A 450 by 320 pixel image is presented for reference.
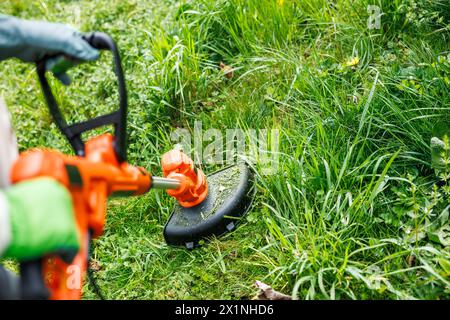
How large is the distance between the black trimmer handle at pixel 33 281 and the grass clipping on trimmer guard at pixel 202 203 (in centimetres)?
100

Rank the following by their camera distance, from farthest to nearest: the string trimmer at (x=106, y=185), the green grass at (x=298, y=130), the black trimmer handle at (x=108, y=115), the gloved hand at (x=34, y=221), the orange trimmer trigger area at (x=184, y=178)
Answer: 1. the orange trimmer trigger area at (x=184, y=178)
2. the green grass at (x=298, y=130)
3. the black trimmer handle at (x=108, y=115)
4. the string trimmer at (x=106, y=185)
5. the gloved hand at (x=34, y=221)

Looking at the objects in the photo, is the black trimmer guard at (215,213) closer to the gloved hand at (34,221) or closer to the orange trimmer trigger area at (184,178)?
the orange trimmer trigger area at (184,178)

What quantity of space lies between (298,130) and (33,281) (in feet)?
4.69

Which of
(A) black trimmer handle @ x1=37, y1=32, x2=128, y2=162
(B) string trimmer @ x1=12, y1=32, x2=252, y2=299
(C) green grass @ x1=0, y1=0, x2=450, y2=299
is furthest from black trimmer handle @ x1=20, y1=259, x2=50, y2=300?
(C) green grass @ x1=0, y1=0, x2=450, y2=299

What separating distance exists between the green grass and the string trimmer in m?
0.09

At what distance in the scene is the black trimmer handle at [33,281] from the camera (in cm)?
112

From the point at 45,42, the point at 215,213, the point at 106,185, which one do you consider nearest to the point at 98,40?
the point at 45,42

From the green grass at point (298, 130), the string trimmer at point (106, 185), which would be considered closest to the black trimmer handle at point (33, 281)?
the string trimmer at point (106, 185)

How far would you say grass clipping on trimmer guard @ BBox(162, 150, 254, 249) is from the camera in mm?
2176

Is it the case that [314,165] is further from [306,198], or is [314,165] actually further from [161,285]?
[161,285]
